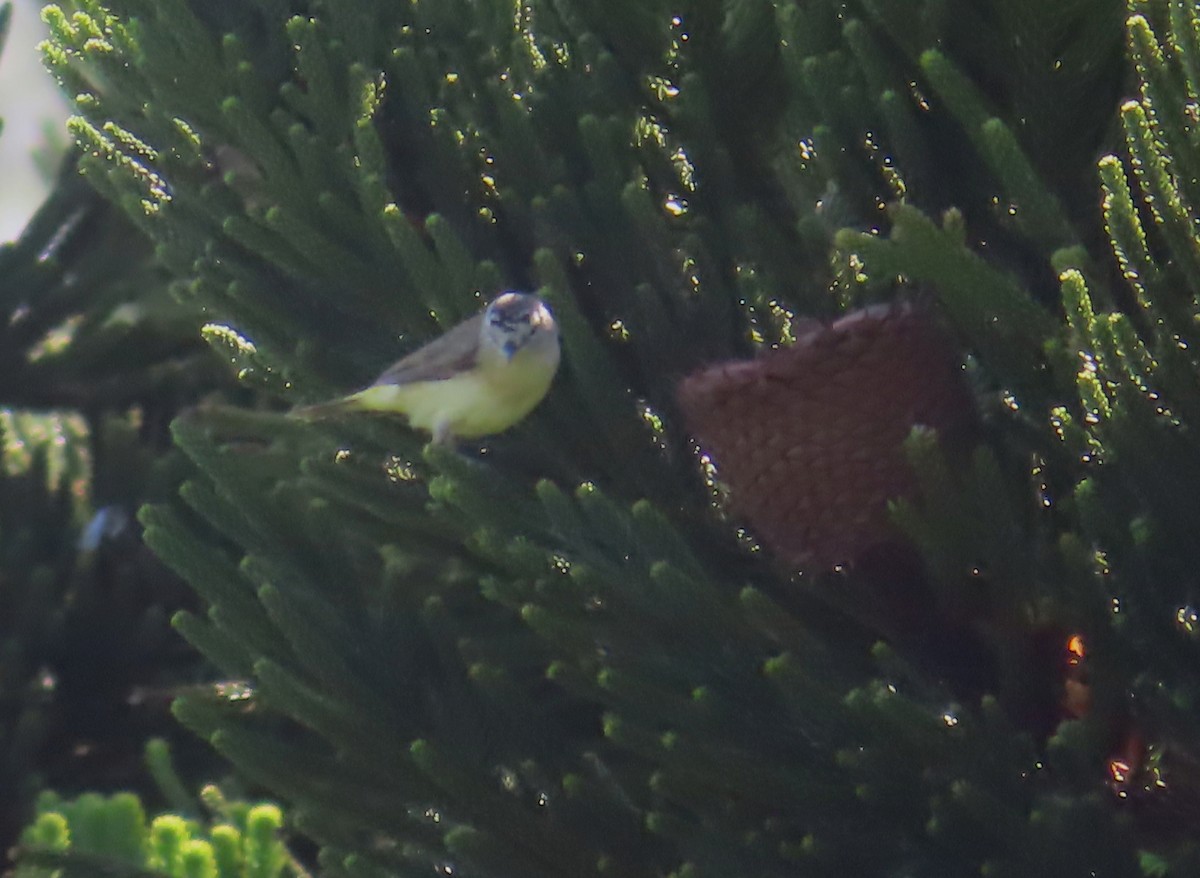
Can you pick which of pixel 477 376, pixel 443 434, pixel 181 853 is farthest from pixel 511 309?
pixel 181 853

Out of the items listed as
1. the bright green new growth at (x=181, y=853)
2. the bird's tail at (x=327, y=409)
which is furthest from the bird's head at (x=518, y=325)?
the bright green new growth at (x=181, y=853)

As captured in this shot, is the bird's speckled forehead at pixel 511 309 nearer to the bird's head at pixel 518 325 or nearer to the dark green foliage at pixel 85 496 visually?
the bird's head at pixel 518 325

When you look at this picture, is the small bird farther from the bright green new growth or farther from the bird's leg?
the bright green new growth

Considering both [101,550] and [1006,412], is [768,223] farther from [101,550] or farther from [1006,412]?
[101,550]

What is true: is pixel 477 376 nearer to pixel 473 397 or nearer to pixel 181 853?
pixel 473 397

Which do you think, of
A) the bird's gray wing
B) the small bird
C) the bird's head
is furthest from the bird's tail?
the bird's head

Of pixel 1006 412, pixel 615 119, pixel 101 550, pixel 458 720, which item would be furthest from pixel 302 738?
pixel 101 550

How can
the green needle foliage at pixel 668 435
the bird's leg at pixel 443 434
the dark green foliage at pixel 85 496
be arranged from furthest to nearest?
the dark green foliage at pixel 85 496 → the bird's leg at pixel 443 434 → the green needle foliage at pixel 668 435
